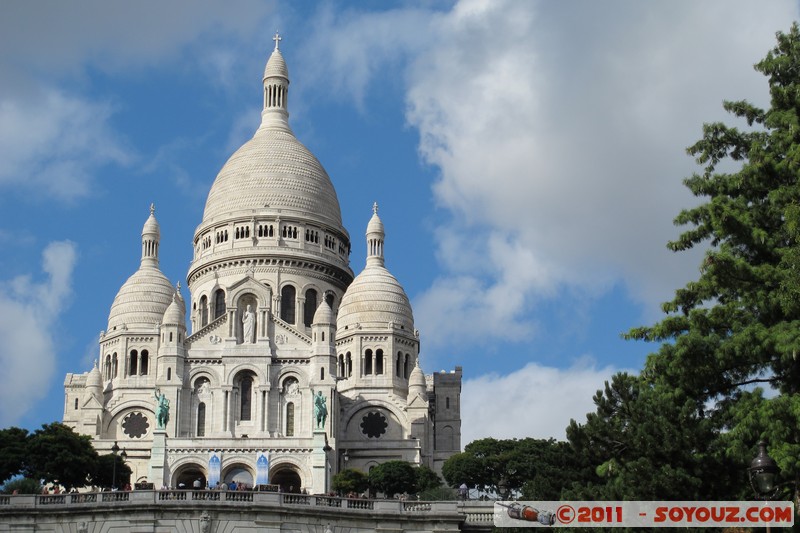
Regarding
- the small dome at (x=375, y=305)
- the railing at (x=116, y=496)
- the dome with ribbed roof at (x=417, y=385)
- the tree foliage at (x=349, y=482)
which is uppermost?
the small dome at (x=375, y=305)

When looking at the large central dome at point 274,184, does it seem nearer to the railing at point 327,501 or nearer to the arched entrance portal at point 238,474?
the arched entrance portal at point 238,474

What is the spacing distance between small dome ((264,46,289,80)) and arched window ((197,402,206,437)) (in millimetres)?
38602

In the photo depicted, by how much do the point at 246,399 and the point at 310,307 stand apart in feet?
47.6

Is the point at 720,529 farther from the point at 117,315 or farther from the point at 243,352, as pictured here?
the point at 117,315

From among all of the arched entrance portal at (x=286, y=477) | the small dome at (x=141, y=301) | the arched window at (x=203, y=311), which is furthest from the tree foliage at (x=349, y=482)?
the small dome at (x=141, y=301)

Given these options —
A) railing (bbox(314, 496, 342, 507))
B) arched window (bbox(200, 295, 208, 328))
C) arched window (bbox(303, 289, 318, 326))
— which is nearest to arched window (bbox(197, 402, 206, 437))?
arched window (bbox(200, 295, 208, 328))

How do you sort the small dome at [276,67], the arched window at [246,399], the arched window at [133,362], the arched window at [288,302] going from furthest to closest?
the small dome at [276,67], the arched window at [133,362], the arched window at [288,302], the arched window at [246,399]

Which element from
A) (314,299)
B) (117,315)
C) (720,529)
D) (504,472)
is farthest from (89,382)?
(720,529)

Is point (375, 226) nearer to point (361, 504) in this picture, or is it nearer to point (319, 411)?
point (319, 411)

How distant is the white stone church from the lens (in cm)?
10144

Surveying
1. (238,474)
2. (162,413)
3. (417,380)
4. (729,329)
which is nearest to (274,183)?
(417,380)

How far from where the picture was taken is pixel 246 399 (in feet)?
354

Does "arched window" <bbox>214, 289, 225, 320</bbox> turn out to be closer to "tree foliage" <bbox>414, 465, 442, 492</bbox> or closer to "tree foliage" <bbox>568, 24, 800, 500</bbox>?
"tree foliage" <bbox>414, 465, 442, 492</bbox>

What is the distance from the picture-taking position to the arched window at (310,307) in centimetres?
11962
